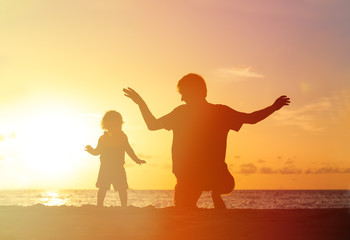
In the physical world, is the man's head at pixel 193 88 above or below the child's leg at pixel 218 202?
above

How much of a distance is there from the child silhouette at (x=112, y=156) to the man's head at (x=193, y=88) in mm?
4587

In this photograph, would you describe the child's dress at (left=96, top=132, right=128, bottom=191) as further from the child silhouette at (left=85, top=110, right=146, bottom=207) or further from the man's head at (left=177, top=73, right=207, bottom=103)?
the man's head at (left=177, top=73, right=207, bottom=103)

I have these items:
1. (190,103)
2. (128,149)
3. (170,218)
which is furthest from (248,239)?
(128,149)

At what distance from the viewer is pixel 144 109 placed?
6684 mm

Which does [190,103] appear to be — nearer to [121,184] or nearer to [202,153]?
[202,153]

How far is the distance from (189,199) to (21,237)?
2430 millimetres

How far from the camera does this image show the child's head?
1087cm

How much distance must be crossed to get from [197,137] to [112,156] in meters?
5.04

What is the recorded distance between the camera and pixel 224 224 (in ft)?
15.1

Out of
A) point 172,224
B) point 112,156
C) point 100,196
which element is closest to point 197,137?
point 172,224

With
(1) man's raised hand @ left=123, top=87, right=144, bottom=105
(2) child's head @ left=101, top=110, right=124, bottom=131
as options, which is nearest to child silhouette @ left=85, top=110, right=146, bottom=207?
(2) child's head @ left=101, top=110, right=124, bottom=131

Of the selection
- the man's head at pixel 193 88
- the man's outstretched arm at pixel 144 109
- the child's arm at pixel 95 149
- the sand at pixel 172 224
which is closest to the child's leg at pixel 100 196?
the child's arm at pixel 95 149

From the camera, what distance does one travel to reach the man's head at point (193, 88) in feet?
21.3

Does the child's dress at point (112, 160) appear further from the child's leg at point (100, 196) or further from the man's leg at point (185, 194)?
the man's leg at point (185, 194)
